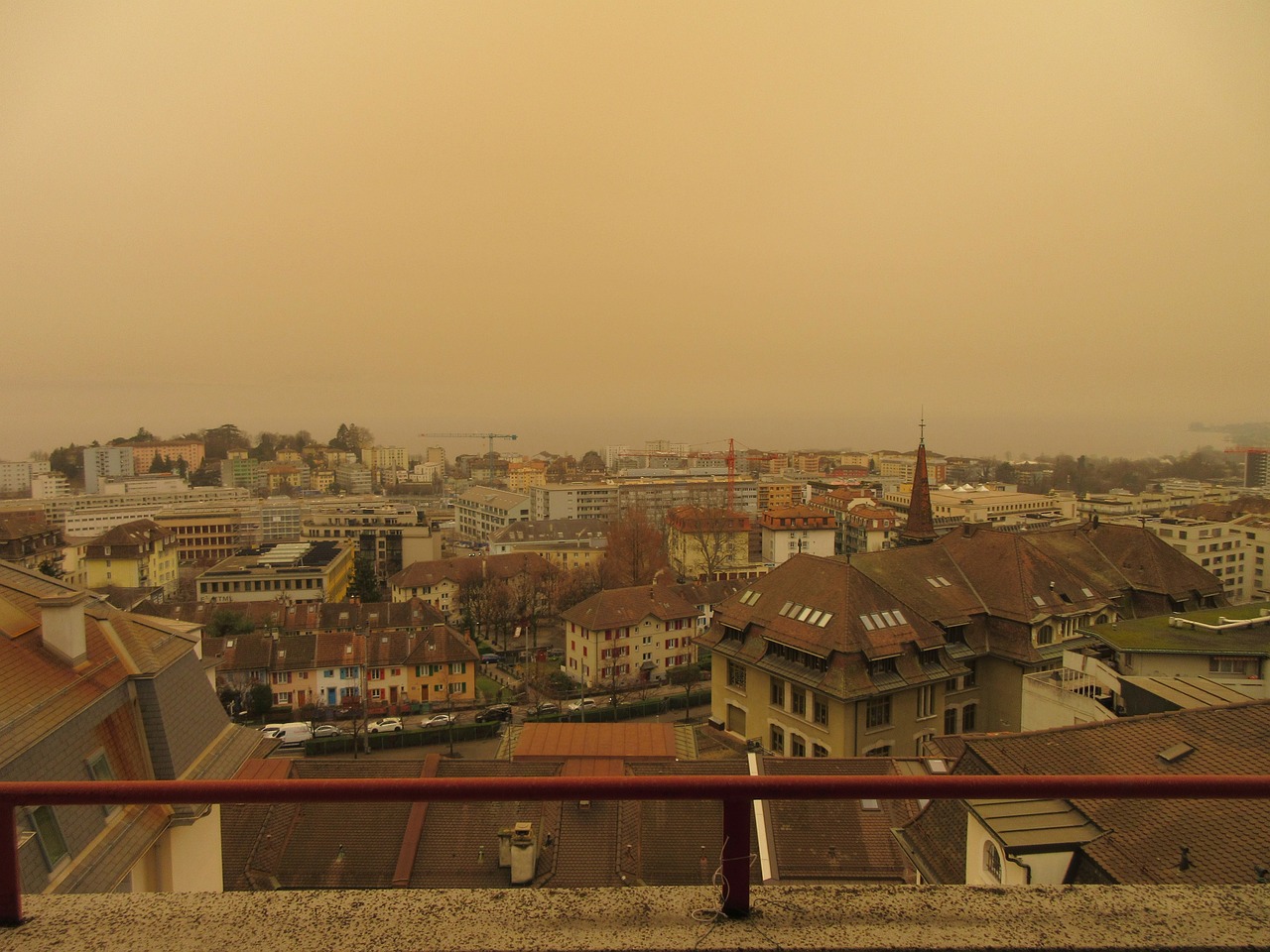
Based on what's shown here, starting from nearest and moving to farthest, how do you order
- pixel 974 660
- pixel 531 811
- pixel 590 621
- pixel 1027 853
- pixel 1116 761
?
1. pixel 1027 853
2. pixel 1116 761
3. pixel 531 811
4. pixel 974 660
5. pixel 590 621

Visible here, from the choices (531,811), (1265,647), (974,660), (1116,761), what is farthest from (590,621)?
(1116,761)

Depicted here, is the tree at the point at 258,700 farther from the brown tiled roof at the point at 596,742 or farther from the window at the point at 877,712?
the window at the point at 877,712

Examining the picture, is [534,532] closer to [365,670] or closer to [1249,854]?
[365,670]

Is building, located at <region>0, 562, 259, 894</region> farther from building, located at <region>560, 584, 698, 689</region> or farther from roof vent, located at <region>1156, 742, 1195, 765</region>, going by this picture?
building, located at <region>560, 584, 698, 689</region>

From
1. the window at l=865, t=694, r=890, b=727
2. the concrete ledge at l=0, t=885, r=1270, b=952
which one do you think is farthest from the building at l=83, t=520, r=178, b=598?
the concrete ledge at l=0, t=885, r=1270, b=952

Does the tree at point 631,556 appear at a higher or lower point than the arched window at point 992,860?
lower

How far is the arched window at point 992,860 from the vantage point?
400cm

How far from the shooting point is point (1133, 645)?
10.5m

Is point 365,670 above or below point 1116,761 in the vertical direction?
below

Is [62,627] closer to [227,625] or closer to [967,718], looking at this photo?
[967,718]

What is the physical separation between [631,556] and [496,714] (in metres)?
14.0

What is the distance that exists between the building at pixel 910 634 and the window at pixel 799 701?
0.02 metres

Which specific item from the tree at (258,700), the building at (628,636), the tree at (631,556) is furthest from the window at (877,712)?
the tree at (631,556)

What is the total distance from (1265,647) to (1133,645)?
1446mm
